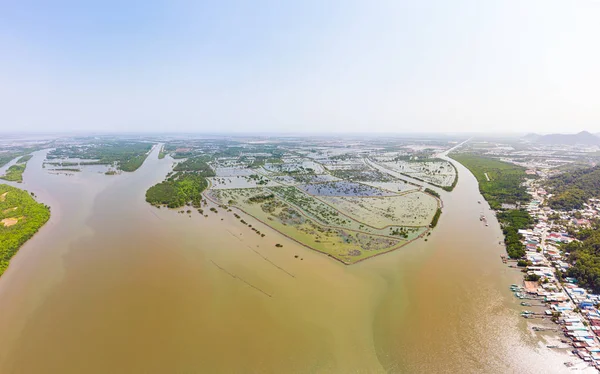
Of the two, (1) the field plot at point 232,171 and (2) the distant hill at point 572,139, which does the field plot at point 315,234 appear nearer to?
(1) the field plot at point 232,171

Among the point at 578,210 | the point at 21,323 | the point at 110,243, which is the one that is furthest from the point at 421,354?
the point at 578,210

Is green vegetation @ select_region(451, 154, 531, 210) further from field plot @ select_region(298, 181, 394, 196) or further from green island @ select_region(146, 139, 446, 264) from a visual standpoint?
field plot @ select_region(298, 181, 394, 196)

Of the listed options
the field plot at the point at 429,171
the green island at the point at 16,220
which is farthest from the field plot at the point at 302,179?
the green island at the point at 16,220

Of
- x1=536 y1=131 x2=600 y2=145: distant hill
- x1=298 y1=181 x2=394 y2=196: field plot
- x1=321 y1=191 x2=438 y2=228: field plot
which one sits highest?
x1=536 y1=131 x2=600 y2=145: distant hill

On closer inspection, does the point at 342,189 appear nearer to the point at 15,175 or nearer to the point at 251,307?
the point at 251,307

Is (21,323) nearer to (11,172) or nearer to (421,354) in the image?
(421,354)

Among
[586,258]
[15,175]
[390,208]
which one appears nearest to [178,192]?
[390,208]

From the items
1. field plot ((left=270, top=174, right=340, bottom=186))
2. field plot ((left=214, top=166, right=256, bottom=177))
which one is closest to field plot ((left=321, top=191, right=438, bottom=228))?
field plot ((left=270, top=174, right=340, bottom=186))
